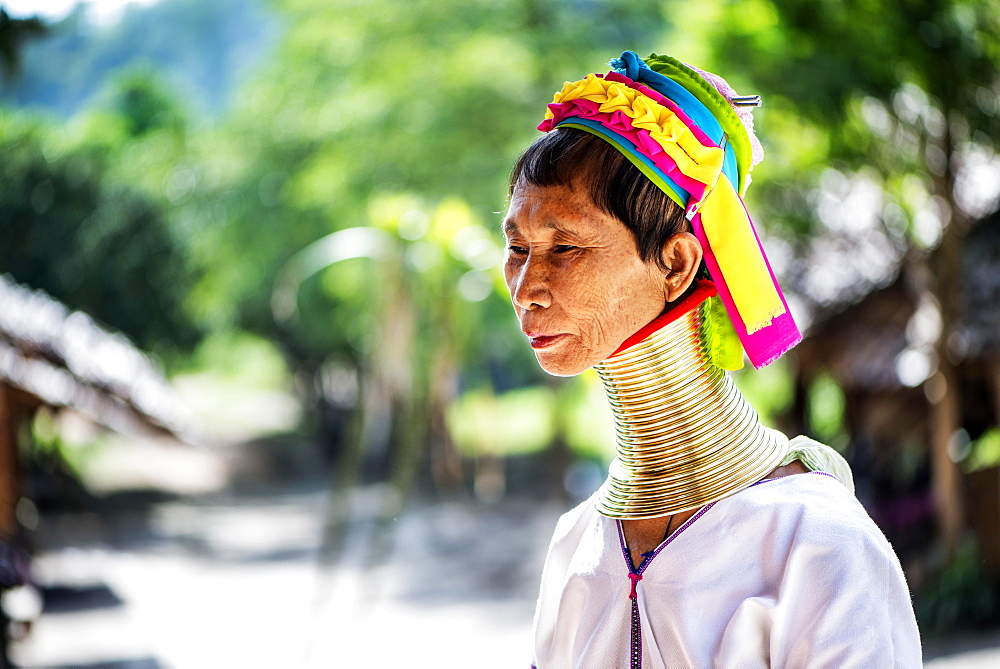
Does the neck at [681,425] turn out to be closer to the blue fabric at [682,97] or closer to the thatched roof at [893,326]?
the blue fabric at [682,97]

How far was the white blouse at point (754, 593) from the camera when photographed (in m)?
1.07

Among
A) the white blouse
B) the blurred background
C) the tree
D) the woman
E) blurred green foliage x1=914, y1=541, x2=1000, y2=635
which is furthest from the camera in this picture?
the blurred background

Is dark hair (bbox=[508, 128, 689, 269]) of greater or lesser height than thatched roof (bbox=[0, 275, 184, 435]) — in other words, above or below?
below

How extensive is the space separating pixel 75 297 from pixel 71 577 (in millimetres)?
6425

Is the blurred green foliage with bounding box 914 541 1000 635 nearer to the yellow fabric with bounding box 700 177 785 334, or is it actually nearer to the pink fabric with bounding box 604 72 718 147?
the yellow fabric with bounding box 700 177 785 334

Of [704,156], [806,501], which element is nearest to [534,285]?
[704,156]

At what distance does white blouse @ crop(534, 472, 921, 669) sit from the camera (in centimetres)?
107

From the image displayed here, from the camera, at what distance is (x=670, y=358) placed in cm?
130

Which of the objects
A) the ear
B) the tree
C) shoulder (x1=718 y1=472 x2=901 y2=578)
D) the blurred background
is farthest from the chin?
the tree

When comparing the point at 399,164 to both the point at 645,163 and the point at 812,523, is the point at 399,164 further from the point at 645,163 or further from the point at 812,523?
the point at 812,523

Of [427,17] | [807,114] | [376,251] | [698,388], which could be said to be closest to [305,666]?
[376,251]

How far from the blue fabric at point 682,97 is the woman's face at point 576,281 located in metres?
0.17

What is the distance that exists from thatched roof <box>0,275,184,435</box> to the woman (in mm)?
7771

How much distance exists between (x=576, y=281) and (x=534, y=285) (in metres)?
0.05
